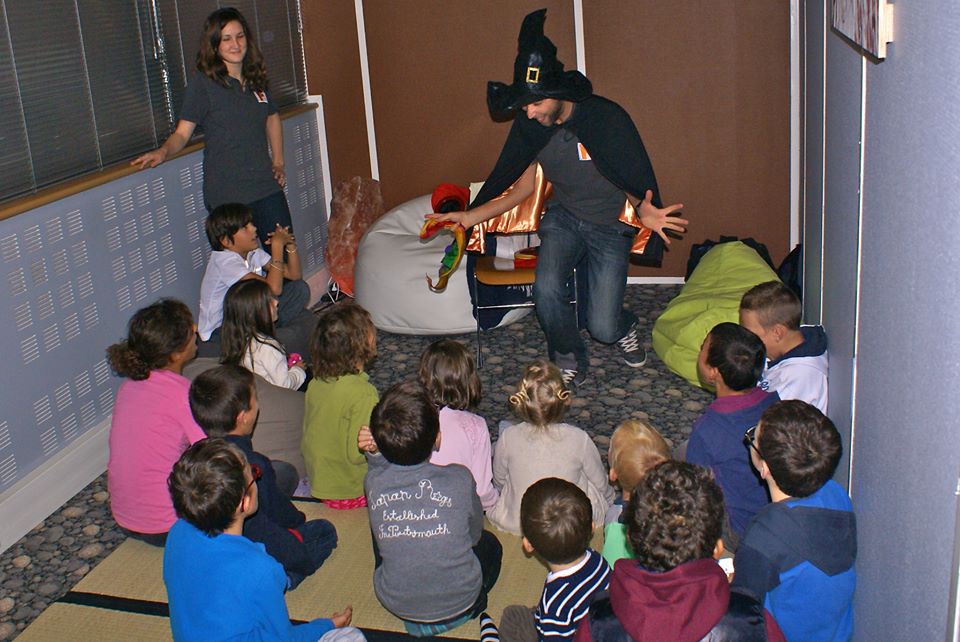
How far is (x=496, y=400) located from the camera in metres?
4.59

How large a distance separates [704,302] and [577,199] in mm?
776

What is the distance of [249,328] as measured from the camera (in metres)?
3.95

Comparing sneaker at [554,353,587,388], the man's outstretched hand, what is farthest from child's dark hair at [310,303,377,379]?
the man's outstretched hand

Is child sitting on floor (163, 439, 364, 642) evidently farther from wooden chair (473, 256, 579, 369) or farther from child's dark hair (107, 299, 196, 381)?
wooden chair (473, 256, 579, 369)

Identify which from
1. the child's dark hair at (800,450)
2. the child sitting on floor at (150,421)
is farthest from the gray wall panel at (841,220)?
the child sitting on floor at (150,421)

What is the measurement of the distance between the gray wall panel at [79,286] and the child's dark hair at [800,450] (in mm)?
2703

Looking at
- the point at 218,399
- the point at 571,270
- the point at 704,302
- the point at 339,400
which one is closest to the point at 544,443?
the point at 339,400

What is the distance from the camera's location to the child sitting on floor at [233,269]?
452 cm

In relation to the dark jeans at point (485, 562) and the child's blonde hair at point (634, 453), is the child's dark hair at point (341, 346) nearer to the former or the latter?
the dark jeans at point (485, 562)

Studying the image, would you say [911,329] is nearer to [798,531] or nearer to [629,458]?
[798,531]

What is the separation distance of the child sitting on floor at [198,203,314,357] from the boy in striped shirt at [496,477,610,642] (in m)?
2.28

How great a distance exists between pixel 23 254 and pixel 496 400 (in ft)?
6.57

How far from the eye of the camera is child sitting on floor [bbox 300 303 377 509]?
3.58 meters

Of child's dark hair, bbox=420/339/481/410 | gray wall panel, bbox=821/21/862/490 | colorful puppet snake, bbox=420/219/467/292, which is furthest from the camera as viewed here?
colorful puppet snake, bbox=420/219/467/292
